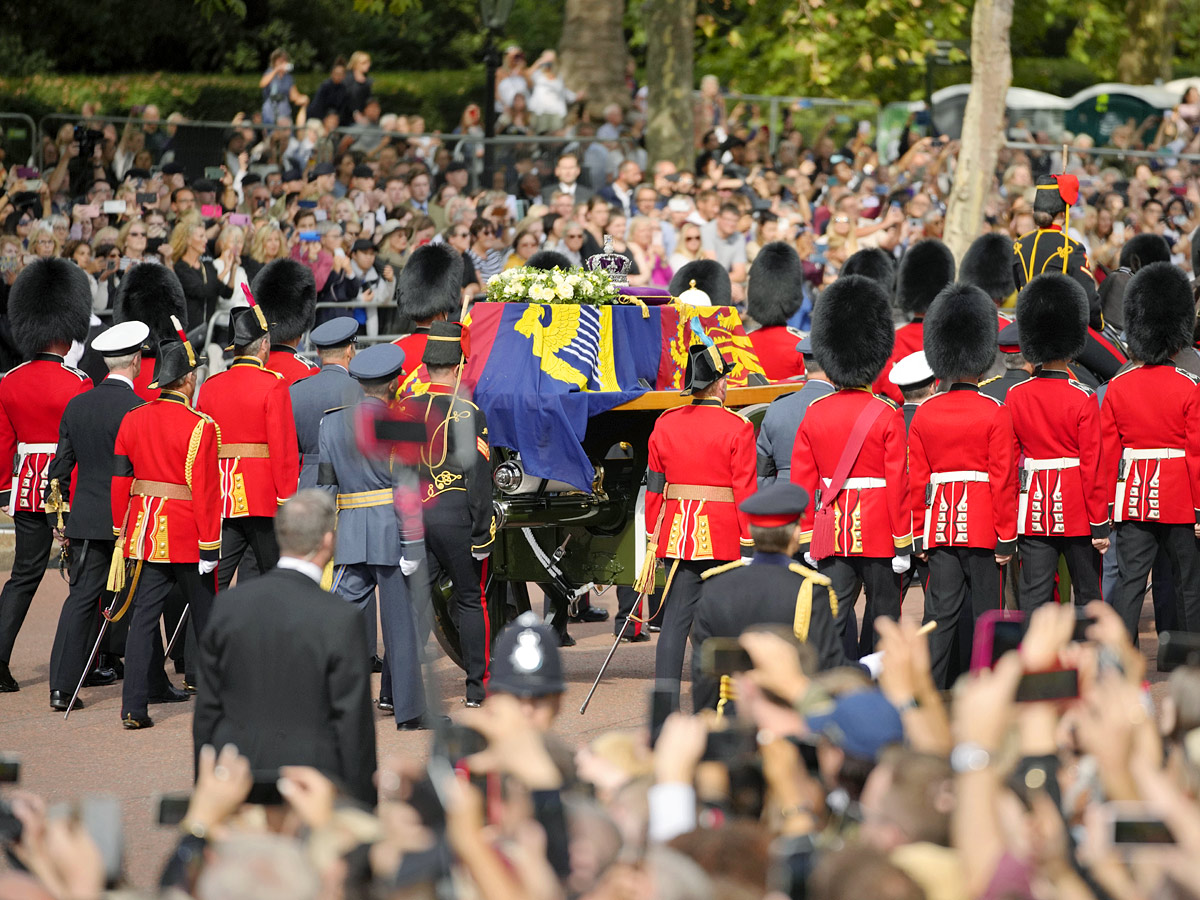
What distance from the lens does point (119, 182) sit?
46.7 ft

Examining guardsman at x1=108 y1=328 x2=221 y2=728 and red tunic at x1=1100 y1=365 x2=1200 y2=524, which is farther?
red tunic at x1=1100 y1=365 x2=1200 y2=524

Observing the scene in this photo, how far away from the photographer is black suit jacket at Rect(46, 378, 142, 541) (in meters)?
8.16

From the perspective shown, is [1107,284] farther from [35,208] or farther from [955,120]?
[955,120]

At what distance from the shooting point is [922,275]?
11.5m

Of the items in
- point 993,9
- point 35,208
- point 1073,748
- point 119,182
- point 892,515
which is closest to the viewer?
point 1073,748

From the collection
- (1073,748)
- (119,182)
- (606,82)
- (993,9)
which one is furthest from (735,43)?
(1073,748)

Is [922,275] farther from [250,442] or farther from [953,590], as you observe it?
[250,442]

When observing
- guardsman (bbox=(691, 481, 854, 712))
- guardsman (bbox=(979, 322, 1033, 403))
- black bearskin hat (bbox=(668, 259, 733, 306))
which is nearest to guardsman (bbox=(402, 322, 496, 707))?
guardsman (bbox=(691, 481, 854, 712))

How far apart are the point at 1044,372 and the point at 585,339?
6.87 feet

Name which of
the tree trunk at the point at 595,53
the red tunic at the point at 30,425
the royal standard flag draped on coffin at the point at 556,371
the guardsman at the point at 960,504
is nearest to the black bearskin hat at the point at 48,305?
the red tunic at the point at 30,425

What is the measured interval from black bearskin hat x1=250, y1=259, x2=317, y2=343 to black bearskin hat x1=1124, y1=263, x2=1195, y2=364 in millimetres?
4146

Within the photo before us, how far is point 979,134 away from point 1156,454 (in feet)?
28.0

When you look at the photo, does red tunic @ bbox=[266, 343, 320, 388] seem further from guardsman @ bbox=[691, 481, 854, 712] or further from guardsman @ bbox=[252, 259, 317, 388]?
guardsman @ bbox=[691, 481, 854, 712]

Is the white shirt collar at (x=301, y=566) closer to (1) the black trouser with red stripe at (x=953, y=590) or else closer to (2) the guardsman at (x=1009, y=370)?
(1) the black trouser with red stripe at (x=953, y=590)
